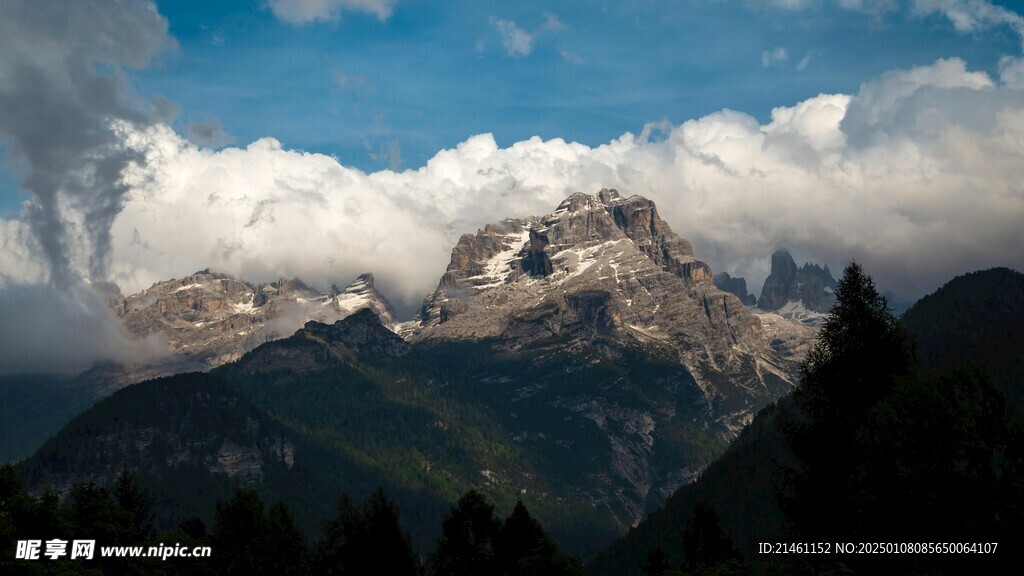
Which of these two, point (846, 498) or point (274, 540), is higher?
point (846, 498)

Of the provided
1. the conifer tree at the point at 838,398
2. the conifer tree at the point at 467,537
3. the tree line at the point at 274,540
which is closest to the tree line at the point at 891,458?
the conifer tree at the point at 838,398

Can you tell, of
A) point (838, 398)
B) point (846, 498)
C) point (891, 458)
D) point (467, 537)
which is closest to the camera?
point (891, 458)

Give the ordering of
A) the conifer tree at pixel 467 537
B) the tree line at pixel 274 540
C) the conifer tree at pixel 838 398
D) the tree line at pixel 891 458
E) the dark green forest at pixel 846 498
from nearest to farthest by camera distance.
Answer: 1. the tree line at pixel 891 458
2. the dark green forest at pixel 846 498
3. the conifer tree at pixel 838 398
4. the tree line at pixel 274 540
5. the conifer tree at pixel 467 537

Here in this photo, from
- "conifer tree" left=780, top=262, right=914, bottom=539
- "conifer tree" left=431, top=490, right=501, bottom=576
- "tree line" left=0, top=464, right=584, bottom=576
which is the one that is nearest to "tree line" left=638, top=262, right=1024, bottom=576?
"conifer tree" left=780, top=262, right=914, bottom=539

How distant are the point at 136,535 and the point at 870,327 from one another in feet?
243

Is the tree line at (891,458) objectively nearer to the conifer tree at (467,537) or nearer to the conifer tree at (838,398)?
the conifer tree at (838,398)

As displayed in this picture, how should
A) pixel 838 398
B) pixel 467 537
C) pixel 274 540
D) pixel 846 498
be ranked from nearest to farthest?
pixel 846 498 < pixel 838 398 < pixel 467 537 < pixel 274 540

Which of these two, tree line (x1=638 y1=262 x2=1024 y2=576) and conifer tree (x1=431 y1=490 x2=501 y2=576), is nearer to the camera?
tree line (x1=638 y1=262 x2=1024 y2=576)

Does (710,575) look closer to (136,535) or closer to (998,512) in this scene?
(998,512)

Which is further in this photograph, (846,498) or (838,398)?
(838,398)

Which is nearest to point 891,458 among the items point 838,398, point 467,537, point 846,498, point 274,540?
point 846,498

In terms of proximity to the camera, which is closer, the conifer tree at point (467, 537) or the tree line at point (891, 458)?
the tree line at point (891, 458)

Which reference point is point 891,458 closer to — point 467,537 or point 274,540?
point 467,537

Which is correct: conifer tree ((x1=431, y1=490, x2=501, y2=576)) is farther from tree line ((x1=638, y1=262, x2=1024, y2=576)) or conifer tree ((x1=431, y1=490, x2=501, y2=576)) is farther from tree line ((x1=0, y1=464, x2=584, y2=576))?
tree line ((x1=638, y1=262, x2=1024, y2=576))
